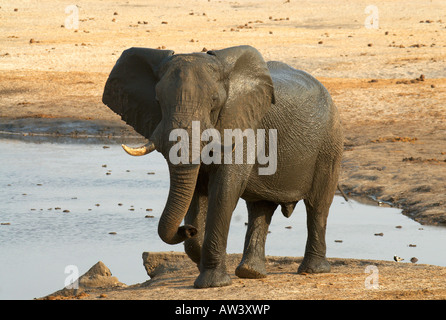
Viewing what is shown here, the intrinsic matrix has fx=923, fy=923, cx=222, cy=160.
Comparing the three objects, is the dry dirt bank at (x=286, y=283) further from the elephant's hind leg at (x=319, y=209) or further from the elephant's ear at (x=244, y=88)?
the elephant's ear at (x=244, y=88)

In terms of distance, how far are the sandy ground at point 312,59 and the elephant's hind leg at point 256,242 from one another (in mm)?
334

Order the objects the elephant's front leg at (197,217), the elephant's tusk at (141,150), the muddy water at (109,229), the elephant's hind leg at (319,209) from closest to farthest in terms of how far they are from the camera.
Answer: the elephant's tusk at (141,150)
the elephant's front leg at (197,217)
the elephant's hind leg at (319,209)
the muddy water at (109,229)

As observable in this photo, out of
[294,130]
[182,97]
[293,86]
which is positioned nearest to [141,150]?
[182,97]

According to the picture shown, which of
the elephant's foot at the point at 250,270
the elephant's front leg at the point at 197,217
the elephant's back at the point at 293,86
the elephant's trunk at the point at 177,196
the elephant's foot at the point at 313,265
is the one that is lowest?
the elephant's foot at the point at 313,265

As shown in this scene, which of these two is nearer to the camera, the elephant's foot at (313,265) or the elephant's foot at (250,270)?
the elephant's foot at (250,270)

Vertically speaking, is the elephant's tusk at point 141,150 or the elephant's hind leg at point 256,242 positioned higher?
the elephant's tusk at point 141,150

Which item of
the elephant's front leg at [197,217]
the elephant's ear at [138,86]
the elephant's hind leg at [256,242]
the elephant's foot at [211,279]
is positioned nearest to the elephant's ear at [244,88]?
the elephant's ear at [138,86]

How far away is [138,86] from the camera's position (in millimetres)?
6586

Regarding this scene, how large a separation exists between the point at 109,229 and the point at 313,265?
10.6 feet

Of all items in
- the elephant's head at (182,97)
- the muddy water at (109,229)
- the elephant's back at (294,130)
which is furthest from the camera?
the muddy water at (109,229)

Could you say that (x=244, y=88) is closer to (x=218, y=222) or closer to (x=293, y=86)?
(x=293, y=86)

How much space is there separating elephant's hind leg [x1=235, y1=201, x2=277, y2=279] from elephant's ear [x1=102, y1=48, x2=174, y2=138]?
1.19 m

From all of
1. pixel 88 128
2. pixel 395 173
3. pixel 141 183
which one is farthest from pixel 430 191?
pixel 88 128

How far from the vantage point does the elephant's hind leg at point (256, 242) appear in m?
7.00
